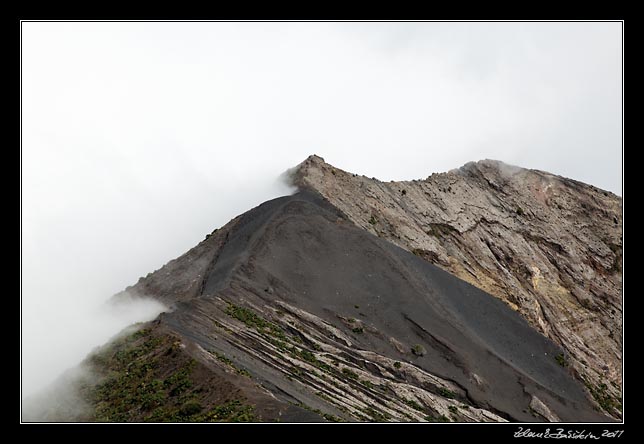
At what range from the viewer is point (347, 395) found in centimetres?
4753

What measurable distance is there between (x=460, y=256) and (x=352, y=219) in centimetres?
1269

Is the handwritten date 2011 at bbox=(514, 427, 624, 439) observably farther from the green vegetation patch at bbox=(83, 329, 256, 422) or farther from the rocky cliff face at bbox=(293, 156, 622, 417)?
the rocky cliff face at bbox=(293, 156, 622, 417)

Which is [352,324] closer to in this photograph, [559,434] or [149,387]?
[149,387]

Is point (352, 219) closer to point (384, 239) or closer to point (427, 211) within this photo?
point (384, 239)

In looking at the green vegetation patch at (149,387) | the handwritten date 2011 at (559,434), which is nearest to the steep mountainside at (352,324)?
the green vegetation patch at (149,387)

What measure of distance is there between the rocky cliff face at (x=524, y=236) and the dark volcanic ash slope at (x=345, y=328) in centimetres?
506

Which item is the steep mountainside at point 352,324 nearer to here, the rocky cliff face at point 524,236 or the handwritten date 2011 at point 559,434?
the rocky cliff face at point 524,236

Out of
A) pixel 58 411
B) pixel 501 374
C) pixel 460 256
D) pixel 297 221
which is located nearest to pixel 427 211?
pixel 460 256

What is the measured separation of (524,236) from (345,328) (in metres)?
36.5

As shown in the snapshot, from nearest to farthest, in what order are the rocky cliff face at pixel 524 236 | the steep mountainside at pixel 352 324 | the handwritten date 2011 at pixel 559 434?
the handwritten date 2011 at pixel 559 434
the steep mountainside at pixel 352 324
the rocky cliff face at pixel 524 236

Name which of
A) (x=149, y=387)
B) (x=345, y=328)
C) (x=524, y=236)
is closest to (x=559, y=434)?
(x=149, y=387)

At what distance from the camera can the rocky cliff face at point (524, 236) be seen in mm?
76000

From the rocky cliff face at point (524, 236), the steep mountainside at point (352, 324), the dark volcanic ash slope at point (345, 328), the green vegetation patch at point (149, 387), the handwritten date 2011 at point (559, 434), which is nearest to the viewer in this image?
the handwritten date 2011 at point (559, 434)

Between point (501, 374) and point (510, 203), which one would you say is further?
point (510, 203)
